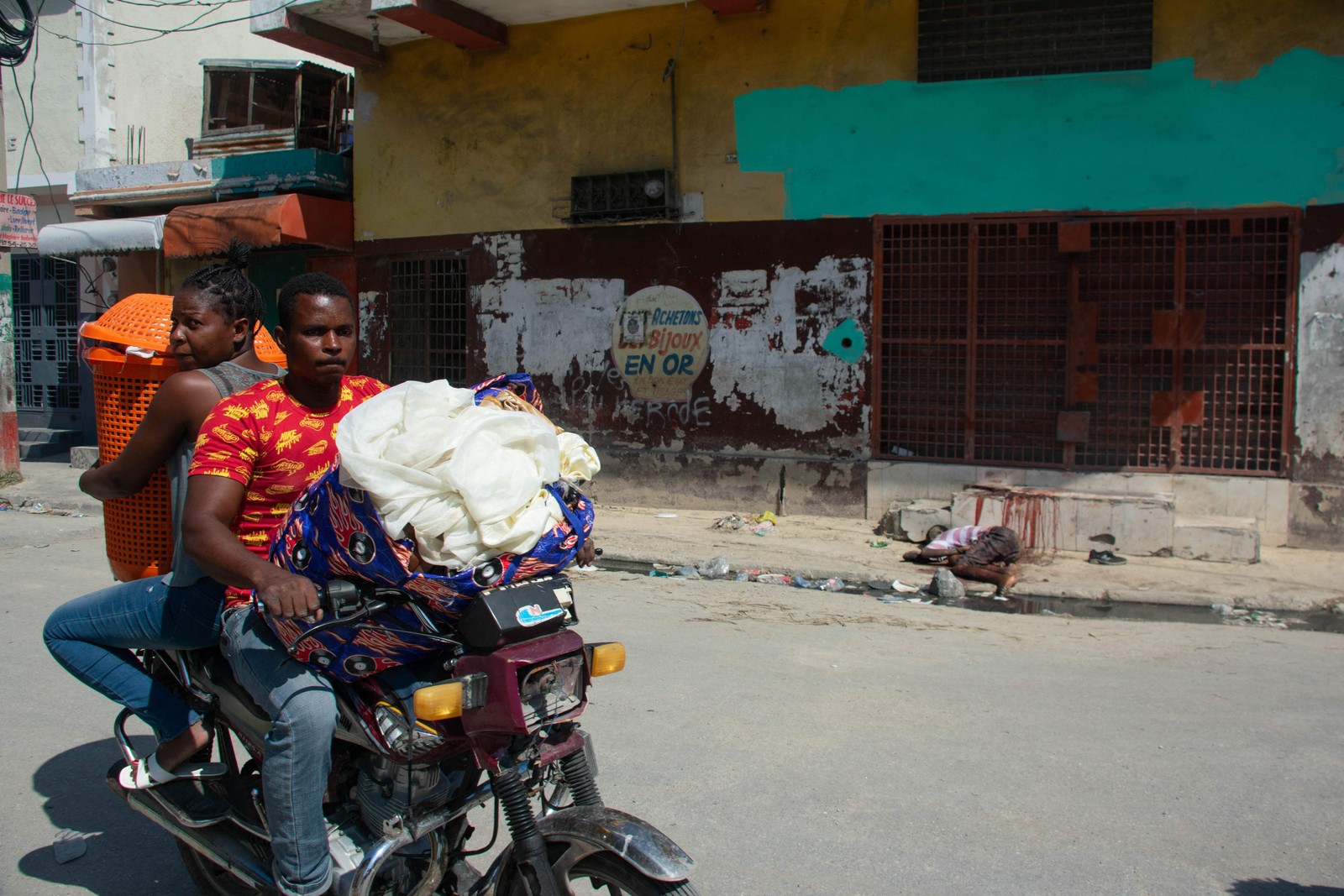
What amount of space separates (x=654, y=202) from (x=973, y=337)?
3.60 meters

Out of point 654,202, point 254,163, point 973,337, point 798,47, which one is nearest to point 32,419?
point 254,163

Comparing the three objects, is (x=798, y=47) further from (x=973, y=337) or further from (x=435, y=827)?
(x=435, y=827)

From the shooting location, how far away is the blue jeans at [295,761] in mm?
2482

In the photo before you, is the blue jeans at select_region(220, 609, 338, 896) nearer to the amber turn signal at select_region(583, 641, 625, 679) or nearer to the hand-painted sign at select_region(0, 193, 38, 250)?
the amber turn signal at select_region(583, 641, 625, 679)

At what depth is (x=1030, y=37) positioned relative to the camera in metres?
9.57

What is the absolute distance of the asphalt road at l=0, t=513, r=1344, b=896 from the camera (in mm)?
3254

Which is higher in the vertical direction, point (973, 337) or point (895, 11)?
point (895, 11)

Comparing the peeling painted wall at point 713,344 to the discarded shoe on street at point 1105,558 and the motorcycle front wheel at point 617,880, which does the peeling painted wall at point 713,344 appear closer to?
the discarded shoe on street at point 1105,558

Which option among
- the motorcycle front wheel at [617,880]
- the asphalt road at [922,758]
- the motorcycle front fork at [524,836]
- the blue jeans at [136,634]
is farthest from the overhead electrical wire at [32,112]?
the motorcycle front wheel at [617,880]

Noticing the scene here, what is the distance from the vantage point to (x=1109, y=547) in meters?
8.68

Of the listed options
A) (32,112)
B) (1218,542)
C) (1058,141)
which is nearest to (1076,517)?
(1218,542)

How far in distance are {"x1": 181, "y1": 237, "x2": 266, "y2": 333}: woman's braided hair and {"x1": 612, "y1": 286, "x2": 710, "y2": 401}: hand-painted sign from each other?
7601 mm

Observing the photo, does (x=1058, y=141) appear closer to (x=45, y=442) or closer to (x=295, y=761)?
(x=295, y=761)

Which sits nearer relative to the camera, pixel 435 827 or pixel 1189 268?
pixel 435 827
